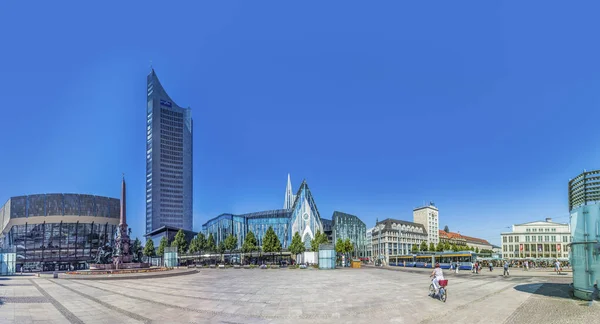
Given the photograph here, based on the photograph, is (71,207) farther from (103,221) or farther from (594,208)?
(594,208)

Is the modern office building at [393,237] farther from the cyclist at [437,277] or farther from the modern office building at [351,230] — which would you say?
the cyclist at [437,277]

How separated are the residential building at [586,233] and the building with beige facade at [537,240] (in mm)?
138115

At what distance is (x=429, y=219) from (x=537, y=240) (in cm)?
4580

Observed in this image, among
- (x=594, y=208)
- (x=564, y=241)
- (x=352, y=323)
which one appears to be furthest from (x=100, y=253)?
(x=564, y=241)

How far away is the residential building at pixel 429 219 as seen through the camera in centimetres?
17951

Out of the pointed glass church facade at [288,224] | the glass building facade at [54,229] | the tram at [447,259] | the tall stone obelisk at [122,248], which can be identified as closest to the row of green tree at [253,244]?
the tram at [447,259]

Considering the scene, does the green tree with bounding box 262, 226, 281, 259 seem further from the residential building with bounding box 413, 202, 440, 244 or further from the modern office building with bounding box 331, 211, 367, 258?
the residential building with bounding box 413, 202, 440, 244

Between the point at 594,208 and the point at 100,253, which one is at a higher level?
the point at 594,208

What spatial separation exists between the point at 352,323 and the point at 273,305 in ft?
17.9

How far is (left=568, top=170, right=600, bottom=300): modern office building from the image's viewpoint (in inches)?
690

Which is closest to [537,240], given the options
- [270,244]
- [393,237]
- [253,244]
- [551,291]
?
[393,237]

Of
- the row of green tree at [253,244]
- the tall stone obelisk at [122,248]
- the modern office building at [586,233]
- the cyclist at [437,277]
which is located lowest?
the row of green tree at [253,244]

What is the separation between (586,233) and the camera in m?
18.3

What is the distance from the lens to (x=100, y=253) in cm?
6088
